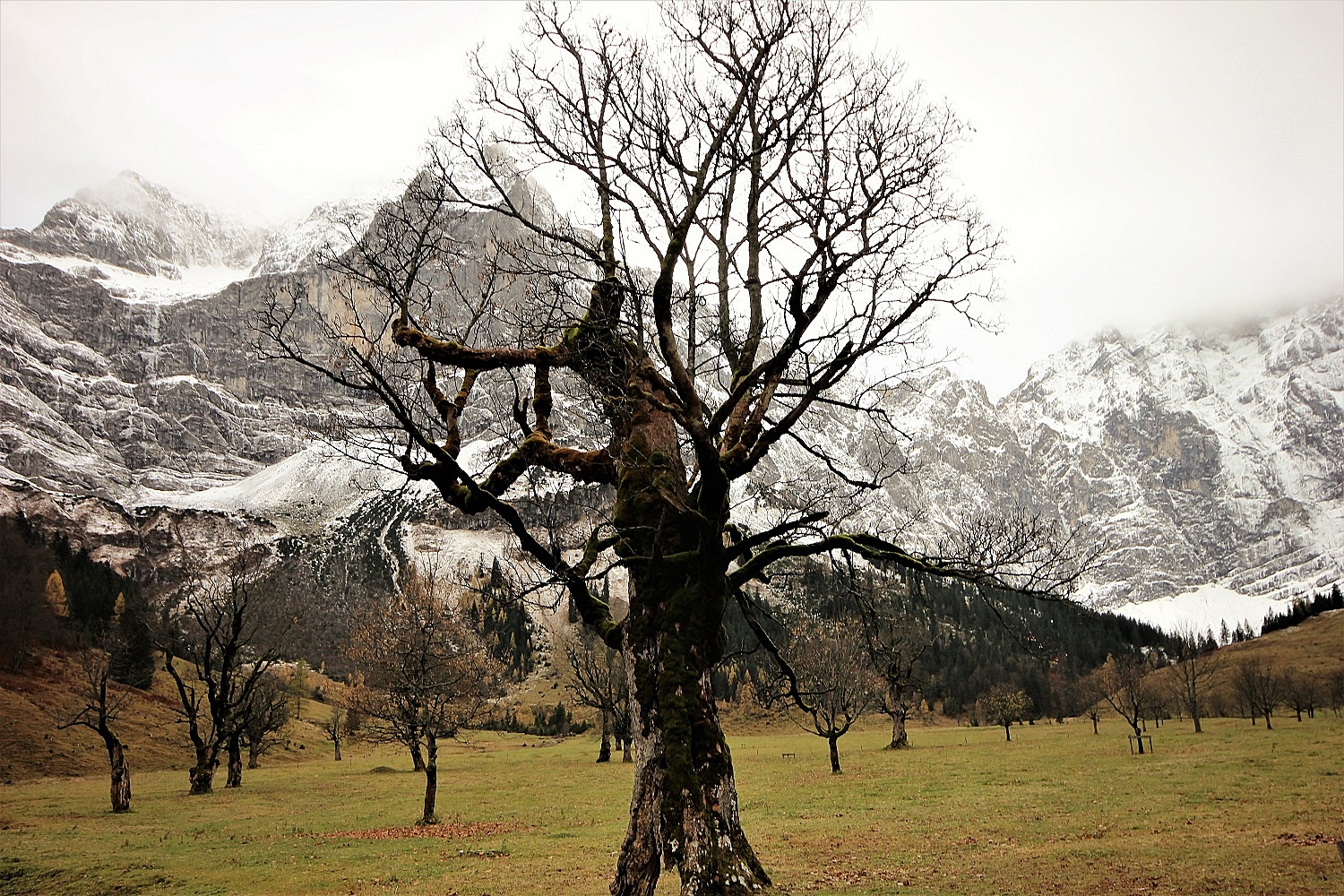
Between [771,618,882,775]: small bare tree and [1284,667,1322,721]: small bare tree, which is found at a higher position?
[771,618,882,775]: small bare tree

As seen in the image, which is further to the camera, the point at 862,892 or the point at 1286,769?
the point at 1286,769

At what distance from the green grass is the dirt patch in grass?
0.94ft

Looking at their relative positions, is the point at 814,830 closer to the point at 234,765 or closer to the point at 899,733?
the point at 234,765

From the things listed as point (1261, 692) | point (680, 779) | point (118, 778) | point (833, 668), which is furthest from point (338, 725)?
point (1261, 692)

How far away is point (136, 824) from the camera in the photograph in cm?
2928

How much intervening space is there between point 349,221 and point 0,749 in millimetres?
56721

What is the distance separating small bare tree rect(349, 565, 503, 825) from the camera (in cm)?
2989

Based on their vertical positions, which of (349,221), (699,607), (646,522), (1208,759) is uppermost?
(349,221)

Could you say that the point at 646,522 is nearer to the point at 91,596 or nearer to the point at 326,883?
the point at 326,883

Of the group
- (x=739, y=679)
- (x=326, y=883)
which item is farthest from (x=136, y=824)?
(x=739, y=679)

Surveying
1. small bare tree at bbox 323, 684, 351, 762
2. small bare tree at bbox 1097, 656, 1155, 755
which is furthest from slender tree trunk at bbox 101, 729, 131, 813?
small bare tree at bbox 1097, 656, 1155, 755

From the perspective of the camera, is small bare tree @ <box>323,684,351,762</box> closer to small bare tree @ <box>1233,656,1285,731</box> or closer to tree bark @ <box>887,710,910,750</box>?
tree bark @ <box>887,710,910,750</box>

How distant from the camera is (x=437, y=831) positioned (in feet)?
86.4

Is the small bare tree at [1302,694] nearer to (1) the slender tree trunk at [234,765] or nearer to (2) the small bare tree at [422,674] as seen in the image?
(2) the small bare tree at [422,674]
